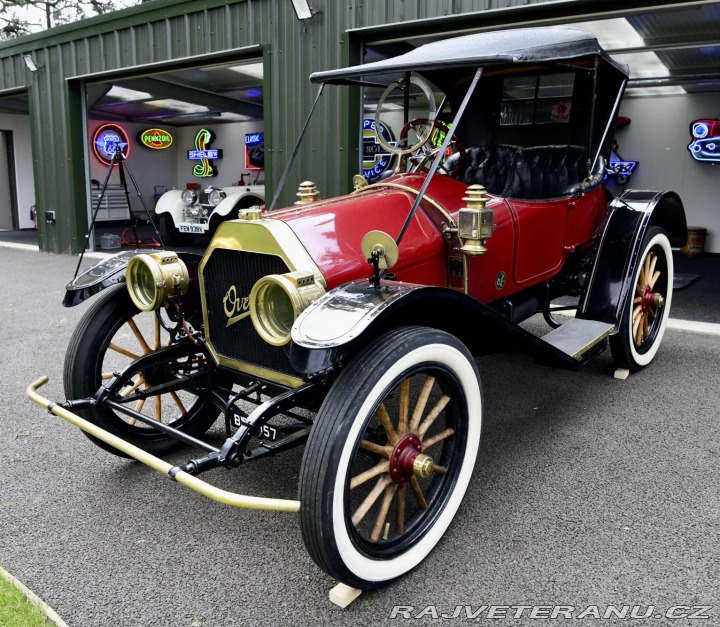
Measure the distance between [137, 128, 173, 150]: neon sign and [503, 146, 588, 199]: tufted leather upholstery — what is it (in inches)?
552

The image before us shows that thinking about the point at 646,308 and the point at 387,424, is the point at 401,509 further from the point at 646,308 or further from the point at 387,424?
the point at 646,308

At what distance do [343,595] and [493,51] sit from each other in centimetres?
191

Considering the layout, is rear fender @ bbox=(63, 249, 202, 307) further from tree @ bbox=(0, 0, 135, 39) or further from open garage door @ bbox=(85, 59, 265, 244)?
tree @ bbox=(0, 0, 135, 39)

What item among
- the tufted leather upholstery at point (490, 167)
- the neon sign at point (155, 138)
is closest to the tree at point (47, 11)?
the neon sign at point (155, 138)

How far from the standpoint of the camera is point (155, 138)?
15836mm

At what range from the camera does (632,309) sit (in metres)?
3.45

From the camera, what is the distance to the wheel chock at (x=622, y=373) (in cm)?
361

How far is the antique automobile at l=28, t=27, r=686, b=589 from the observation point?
1.72 meters

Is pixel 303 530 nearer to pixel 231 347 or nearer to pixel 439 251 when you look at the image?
pixel 231 347

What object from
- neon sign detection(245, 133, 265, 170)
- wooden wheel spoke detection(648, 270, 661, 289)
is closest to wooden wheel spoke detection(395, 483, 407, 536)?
wooden wheel spoke detection(648, 270, 661, 289)

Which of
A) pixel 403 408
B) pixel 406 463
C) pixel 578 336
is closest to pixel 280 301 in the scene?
pixel 403 408

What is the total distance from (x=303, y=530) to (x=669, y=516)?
137 cm

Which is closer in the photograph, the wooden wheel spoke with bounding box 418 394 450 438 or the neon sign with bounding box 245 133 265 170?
the wooden wheel spoke with bounding box 418 394 450 438

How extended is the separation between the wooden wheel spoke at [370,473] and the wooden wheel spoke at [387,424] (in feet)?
0.23
